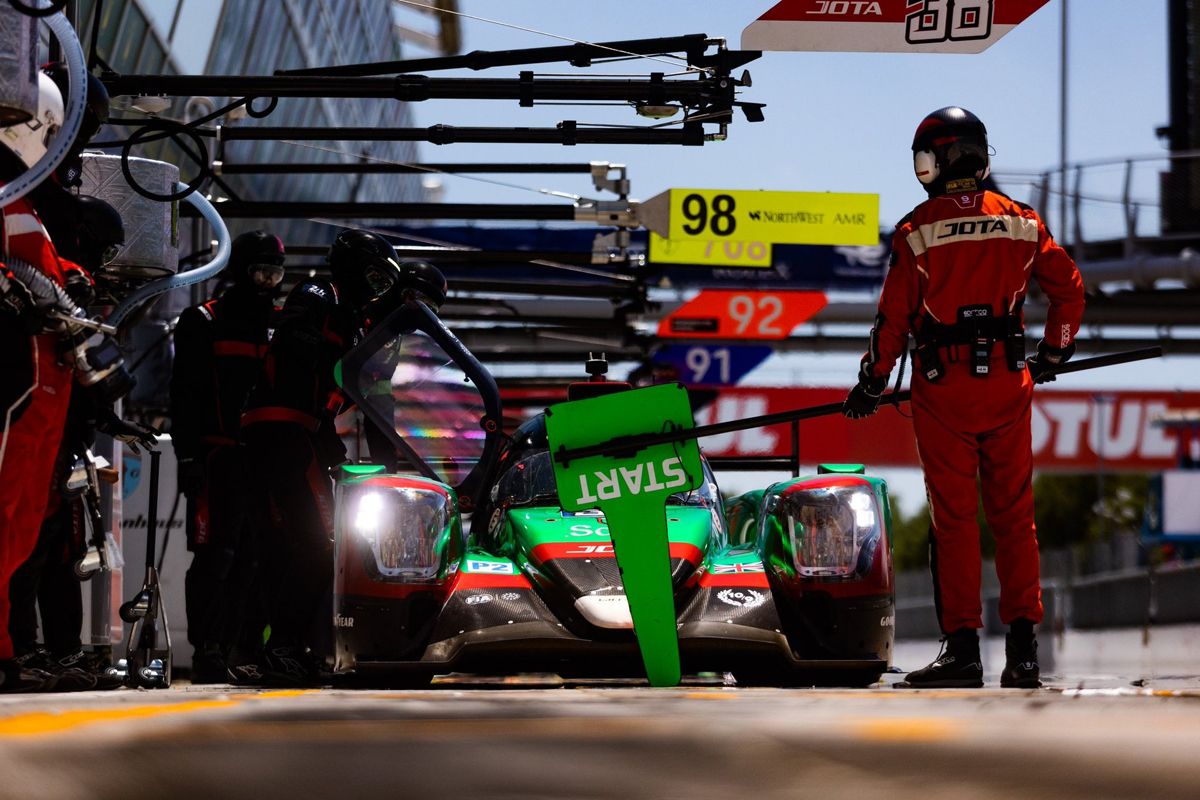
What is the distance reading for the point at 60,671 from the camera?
5.13 m

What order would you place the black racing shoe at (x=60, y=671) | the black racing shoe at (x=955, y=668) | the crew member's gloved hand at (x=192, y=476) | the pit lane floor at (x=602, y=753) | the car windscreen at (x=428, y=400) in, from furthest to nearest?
the crew member's gloved hand at (x=192, y=476) < the car windscreen at (x=428, y=400) < the black racing shoe at (x=955, y=668) < the black racing shoe at (x=60, y=671) < the pit lane floor at (x=602, y=753)

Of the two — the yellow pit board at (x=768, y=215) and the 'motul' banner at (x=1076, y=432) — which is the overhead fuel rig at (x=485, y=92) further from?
the 'motul' banner at (x=1076, y=432)

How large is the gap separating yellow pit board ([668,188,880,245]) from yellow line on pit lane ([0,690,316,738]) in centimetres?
806

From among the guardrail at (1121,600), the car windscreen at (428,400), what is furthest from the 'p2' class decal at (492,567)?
the guardrail at (1121,600)

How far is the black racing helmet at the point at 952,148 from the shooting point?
18.6 feet

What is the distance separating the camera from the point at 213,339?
6.91 m

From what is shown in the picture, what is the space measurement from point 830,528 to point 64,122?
8.73 ft

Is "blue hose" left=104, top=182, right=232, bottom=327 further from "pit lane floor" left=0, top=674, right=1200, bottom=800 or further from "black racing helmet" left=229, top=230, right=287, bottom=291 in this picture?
"pit lane floor" left=0, top=674, right=1200, bottom=800

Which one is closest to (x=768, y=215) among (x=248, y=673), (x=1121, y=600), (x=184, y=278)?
(x=184, y=278)

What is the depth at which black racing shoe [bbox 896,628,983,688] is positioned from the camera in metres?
5.27

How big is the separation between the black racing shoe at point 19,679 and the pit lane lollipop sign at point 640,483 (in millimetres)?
1583

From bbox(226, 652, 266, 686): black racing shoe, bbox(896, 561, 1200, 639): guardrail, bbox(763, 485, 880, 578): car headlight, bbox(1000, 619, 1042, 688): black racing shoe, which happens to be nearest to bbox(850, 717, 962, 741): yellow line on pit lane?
bbox(1000, 619, 1042, 688): black racing shoe

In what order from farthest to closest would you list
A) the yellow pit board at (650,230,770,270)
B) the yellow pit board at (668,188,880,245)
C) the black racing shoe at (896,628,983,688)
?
the yellow pit board at (650,230,770,270) < the yellow pit board at (668,188,880,245) < the black racing shoe at (896,628,983,688)

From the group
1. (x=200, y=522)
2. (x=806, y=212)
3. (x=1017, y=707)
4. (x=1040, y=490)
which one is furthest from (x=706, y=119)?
(x=1040, y=490)
